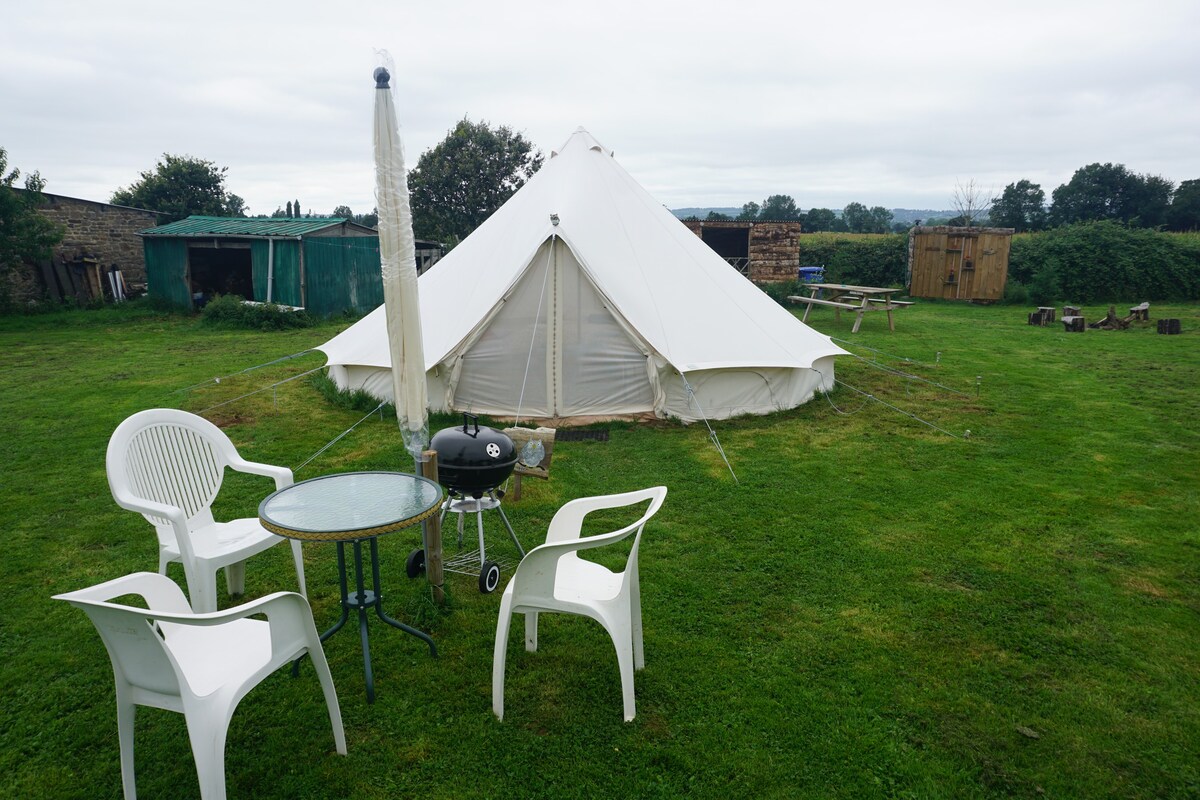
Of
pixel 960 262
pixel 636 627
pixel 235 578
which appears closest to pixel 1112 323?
pixel 960 262

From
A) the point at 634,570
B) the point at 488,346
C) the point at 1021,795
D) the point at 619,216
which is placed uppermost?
the point at 619,216

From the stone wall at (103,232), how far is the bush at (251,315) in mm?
3909

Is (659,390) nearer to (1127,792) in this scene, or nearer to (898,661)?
(898,661)

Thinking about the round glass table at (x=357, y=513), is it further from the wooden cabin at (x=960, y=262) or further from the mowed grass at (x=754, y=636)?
the wooden cabin at (x=960, y=262)

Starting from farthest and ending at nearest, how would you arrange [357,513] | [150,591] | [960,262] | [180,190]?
[180,190]
[960,262]
[357,513]
[150,591]

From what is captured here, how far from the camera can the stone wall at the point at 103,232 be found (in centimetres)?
1466

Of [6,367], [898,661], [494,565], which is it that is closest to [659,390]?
[494,565]

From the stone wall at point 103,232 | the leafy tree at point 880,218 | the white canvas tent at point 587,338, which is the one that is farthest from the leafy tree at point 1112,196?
the stone wall at point 103,232

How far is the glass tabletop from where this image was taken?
2.57 m

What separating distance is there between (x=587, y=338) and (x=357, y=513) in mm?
4001

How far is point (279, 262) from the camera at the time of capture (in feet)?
47.3

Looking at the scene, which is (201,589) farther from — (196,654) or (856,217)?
(856,217)

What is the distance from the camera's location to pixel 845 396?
7.80m

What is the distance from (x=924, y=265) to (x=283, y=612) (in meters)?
19.1
